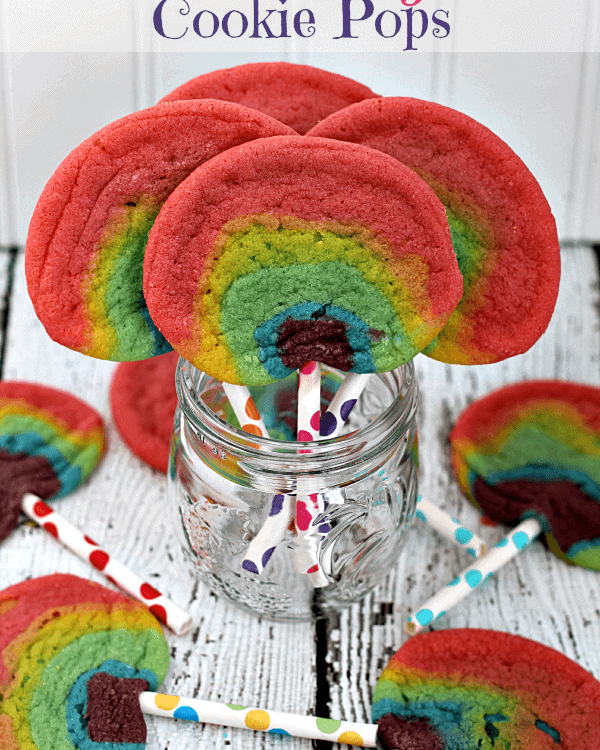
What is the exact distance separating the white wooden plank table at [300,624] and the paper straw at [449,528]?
1 centimetres

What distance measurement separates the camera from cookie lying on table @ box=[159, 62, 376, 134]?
0.48 meters

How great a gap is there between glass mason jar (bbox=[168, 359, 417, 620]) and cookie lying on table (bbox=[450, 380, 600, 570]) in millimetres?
99

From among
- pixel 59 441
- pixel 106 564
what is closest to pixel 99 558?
pixel 106 564

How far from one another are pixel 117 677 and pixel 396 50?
1.77 ft

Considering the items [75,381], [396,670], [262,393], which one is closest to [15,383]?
[75,381]

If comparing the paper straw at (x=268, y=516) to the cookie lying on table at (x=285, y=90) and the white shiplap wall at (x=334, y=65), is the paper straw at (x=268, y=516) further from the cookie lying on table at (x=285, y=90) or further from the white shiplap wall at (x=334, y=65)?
the white shiplap wall at (x=334, y=65)

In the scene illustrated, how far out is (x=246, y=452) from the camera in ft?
1.55

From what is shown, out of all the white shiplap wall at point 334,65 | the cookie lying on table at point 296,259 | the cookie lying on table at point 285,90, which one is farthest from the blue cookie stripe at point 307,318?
the white shiplap wall at point 334,65

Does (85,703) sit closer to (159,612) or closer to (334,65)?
(159,612)

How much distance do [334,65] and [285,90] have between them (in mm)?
287

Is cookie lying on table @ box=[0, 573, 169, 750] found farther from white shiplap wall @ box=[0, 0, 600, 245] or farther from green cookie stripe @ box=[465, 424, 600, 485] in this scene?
white shiplap wall @ box=[0, 0, 600, 245]

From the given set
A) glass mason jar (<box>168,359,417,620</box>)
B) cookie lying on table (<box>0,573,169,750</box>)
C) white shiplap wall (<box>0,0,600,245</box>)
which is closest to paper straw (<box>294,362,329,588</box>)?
glass mason jar (<box>168,359,417,620</box>)

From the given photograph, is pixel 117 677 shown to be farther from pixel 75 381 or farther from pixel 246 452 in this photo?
pixel 75 381

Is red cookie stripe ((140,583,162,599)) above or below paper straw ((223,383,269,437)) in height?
below
